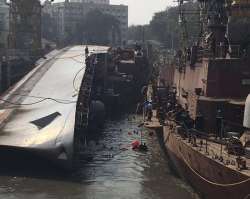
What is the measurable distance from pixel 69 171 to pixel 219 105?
8.40m

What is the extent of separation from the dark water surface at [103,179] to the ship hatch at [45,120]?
7.06 ft

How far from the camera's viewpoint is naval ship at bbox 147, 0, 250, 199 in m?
17.7

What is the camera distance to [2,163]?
27406mm

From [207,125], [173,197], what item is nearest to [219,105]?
[207,125]

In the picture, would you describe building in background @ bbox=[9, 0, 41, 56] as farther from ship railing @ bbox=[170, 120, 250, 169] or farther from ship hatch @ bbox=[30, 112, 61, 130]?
ship railing @ bbox=[170, 120, 250, 169]

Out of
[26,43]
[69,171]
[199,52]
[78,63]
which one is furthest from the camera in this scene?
[26,43]

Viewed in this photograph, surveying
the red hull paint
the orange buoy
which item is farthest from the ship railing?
the orange buoy

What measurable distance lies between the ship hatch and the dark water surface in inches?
84.7

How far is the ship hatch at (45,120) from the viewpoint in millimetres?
28609

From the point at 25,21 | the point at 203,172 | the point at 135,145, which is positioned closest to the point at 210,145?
the point at 203,172

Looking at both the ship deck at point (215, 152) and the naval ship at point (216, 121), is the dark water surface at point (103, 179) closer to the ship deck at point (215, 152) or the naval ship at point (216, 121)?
the naval ship at point (216, 121)

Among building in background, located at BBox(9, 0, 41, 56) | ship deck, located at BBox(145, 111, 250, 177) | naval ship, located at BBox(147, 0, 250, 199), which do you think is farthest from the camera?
building in background, located at BBox(9, 0, 41, 56)

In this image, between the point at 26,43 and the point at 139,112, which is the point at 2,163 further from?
the point at 26,43

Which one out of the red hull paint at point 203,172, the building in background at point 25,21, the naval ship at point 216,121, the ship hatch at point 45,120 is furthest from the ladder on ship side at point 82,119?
the building in background at point 25,21
